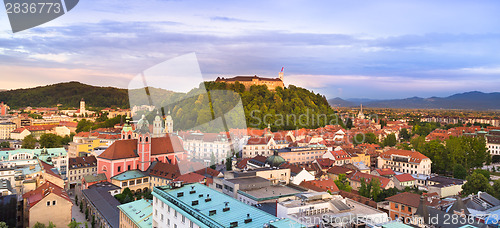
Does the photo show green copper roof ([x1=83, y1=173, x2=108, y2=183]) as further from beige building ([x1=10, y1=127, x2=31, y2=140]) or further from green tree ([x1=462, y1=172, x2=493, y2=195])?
beige building ([x1=10, y1=127, x2=31, y2=140])

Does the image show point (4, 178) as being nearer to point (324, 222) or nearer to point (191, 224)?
point (191, 224)

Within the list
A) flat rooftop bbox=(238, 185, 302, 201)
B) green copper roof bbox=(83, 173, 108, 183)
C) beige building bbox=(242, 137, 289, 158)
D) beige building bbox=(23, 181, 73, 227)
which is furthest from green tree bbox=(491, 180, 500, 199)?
green copper roof bbox=(83, 173, 108, 183)

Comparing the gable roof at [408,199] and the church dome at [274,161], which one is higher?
the church dome at [274,161]

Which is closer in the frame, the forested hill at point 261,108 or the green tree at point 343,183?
the green tree at point 343,183

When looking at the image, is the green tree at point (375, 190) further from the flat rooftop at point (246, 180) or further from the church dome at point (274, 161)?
the flat rooftop at point (246, 180)

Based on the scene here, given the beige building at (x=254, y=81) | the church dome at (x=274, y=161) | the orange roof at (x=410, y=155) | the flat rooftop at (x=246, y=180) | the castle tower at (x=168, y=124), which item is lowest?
the orange roof at (x=410, y=155)

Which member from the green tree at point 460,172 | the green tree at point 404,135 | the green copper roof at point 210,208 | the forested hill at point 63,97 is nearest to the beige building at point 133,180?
the green copper roof at point 210,208

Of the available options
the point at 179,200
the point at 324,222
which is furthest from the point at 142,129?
the point at 324,222
